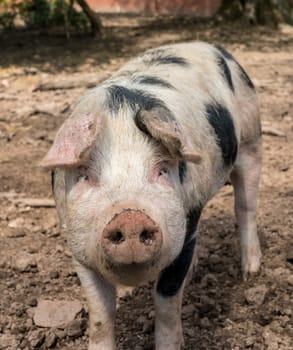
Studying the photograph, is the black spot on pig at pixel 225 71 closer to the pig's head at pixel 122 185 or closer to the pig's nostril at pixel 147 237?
the pig's head at pixel 122 185

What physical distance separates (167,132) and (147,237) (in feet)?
1.18

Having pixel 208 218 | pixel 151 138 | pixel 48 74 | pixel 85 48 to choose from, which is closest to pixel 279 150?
pixel 208 218

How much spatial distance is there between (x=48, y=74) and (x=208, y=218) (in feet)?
16.0

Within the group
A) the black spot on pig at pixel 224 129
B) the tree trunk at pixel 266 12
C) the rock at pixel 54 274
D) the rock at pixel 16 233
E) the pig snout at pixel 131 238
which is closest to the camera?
the pig snout at pixel 131 238

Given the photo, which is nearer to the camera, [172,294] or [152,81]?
[172,294]

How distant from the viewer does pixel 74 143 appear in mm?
2158

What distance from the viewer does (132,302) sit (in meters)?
3.37

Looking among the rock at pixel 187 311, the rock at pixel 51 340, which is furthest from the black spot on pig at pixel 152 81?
the rock at pixel 51 340

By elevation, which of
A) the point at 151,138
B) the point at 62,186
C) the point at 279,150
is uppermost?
the point at 151,138

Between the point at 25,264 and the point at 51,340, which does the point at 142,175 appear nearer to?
the point at 51,340

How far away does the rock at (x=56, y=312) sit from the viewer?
318 cm

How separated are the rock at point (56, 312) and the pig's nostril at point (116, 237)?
131 centimetres

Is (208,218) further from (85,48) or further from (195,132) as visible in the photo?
(85,48)

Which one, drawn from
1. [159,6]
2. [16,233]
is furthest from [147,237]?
[159,6]
